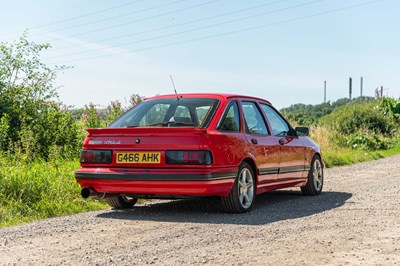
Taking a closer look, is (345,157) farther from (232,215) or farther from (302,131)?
(232,215)

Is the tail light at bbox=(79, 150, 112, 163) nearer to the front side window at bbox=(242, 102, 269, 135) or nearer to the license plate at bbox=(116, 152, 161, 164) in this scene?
the license plate at bbox=(116, 152, 161, 164)

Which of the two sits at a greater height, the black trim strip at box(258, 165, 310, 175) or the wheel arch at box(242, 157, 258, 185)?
the wheel arch at box(242, 157, 258, 185)

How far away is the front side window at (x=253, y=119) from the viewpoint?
8828 mm

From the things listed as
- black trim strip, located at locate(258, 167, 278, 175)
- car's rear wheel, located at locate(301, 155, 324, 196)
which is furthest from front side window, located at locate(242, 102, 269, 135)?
car's rear wheel, located at locate(301, 155, 324, 196)

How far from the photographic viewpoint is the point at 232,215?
818cm

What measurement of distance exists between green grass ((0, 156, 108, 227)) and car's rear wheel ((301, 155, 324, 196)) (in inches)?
136

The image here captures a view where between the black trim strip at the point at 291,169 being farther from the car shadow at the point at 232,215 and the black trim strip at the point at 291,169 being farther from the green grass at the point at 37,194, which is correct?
the green grass at the point at 37,194

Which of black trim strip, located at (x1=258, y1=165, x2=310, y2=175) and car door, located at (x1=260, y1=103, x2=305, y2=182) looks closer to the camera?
black trim strip, located at (x1=258, y1=165, x2=310, y2=175)

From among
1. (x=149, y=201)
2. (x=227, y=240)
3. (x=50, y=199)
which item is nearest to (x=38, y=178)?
(x=50, y=199)

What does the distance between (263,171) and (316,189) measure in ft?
7.45

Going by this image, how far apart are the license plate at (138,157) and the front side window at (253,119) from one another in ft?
4.88

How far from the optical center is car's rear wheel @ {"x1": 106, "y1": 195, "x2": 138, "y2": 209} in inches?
348

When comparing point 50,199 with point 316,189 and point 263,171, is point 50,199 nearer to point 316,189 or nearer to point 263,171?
point 263,171

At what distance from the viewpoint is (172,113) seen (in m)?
8.52
